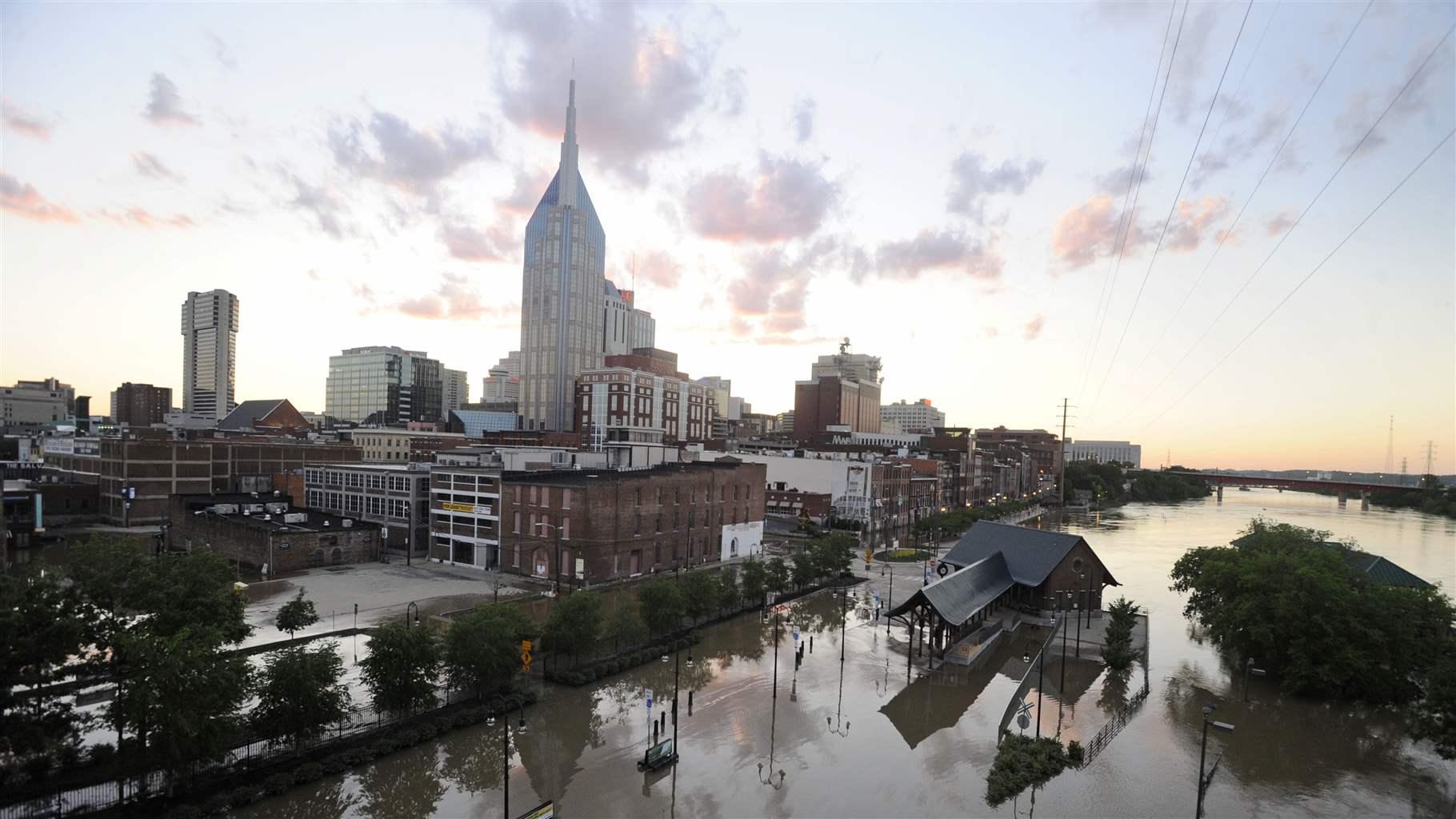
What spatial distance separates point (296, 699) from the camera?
2334 centimetres

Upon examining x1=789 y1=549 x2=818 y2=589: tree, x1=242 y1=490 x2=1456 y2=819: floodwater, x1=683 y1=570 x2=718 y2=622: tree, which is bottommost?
x1=242 y1=490 x2=1456 y2=819: floodwater

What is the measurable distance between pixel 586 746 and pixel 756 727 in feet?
22.7

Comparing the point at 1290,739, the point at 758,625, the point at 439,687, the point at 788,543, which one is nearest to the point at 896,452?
the point at 788,543

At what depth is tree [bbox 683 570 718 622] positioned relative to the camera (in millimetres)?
41156

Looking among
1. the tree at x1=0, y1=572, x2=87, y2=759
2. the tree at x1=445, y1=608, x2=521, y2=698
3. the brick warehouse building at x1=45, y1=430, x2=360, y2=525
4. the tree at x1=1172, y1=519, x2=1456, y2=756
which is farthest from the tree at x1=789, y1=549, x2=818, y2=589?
the brick warehouse building at x1=45, y1=430, x2=360, y2=525

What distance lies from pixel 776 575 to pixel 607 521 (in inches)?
555

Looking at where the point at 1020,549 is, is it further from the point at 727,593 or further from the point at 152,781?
the point at 152,781

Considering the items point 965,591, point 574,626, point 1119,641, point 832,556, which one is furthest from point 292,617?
point 1119,641

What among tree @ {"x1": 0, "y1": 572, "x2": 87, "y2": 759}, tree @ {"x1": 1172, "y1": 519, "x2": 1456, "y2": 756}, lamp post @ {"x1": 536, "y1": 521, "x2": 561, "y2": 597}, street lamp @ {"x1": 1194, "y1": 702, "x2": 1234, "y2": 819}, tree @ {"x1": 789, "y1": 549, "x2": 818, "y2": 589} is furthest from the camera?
tree @ {"x1": 789, "y1": 549, "x2": 818, "y2": 589}

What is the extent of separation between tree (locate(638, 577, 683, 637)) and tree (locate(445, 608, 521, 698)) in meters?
9.81

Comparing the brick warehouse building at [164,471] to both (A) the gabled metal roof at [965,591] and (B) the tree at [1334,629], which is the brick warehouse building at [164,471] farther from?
(B) the tree at [1334,629]

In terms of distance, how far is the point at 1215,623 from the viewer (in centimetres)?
3703

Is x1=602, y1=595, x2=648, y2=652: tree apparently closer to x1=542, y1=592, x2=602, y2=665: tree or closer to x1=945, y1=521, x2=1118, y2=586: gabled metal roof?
x1=542, y1=592, x2=602, y2=665: tree

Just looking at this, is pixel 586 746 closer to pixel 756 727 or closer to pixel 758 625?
pixel 756 727
